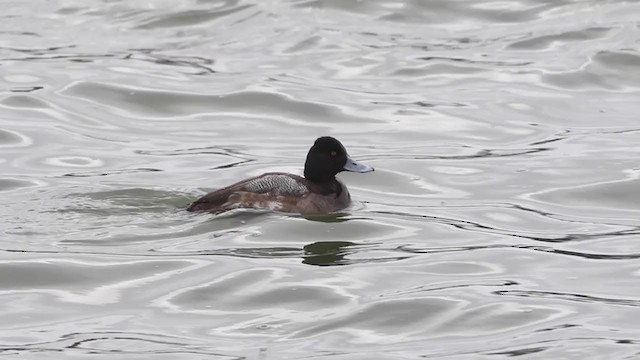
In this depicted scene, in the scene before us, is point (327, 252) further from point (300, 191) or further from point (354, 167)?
point (354, 167)

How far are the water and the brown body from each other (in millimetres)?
122

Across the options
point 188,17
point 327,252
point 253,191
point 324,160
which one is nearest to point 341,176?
point 324,160

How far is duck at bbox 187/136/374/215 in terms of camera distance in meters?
11.0

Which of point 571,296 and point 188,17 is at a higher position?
point 188,17

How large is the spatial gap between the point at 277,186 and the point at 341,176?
1.99 metres

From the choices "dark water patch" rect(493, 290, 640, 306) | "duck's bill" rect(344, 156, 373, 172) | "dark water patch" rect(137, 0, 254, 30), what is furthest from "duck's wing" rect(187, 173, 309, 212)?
"dark water patch" rect(137, 0, 254, 30)

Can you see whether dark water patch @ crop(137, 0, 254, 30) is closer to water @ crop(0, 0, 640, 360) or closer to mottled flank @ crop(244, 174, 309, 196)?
water @ crop(0, 0, 640, 360)

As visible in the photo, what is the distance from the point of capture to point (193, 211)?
11148 millimetres

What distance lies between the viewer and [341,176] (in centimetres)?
1302

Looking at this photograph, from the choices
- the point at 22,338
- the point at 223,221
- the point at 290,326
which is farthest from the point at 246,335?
the point at 223,221

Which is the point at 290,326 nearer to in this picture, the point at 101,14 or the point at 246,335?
the point at 246,335

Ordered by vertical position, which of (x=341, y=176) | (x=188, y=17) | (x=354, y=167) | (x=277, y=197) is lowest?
(x=341, y=176)

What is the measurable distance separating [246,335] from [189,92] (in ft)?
27.1

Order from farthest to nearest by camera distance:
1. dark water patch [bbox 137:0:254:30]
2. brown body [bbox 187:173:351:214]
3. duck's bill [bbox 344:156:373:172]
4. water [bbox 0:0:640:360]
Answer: dark water patch [bbox 137:0:254:30], duck's bill [bbox 344:156:373:172], brown body [bbox 187:173:351:214], water [bbox 0:0:640:360]
